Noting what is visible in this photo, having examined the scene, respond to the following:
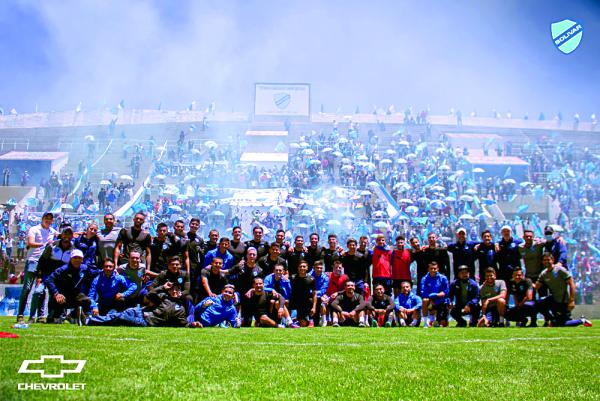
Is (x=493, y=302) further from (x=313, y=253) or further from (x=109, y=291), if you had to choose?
(x=109, y=291)

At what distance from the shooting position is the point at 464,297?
11117 millimetres

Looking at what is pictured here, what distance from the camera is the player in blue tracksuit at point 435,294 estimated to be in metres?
11.0

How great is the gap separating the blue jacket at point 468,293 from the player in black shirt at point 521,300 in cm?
65

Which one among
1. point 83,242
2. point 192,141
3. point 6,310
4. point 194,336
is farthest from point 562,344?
point 192,141

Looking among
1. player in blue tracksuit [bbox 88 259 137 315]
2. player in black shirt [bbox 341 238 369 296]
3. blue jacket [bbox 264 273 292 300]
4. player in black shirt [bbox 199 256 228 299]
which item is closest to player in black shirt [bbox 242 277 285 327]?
blue jacket [bbox 264 273 292 300]

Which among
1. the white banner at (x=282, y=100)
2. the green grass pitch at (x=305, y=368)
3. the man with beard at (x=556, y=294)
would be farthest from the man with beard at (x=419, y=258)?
the white banner at (x=282, y=100)

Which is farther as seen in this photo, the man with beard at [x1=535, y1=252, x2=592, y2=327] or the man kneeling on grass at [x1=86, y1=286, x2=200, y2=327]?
the man with beard at [x1=535, y1=252, x2=592, y2=327]

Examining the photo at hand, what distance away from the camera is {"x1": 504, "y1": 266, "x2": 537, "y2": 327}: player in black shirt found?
10.8 meters

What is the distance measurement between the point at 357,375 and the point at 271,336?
10.8ft

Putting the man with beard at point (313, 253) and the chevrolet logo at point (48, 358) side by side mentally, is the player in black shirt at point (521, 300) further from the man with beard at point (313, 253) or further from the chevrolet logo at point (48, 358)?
the chevrolet logo at point (48, 358)

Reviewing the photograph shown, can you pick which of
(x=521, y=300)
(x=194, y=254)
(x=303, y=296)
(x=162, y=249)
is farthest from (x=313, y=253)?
(x=521, y=300)

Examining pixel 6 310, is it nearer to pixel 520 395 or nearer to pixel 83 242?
pixel 83 242

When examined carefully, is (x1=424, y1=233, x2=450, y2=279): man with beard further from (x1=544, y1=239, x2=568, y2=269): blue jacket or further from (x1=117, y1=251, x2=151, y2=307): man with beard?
(x1=117, y1=251, x2=151, y2=307): man with beard

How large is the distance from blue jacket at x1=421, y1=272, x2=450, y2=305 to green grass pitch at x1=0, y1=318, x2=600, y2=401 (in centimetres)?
373
